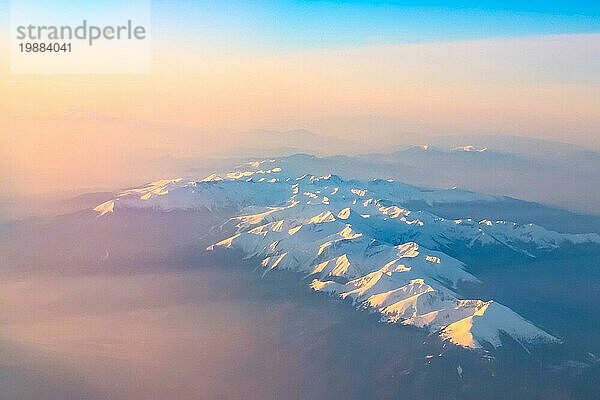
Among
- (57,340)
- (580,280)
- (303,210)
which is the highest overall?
(303,210)

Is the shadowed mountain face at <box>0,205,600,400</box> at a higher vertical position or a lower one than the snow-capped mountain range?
lower

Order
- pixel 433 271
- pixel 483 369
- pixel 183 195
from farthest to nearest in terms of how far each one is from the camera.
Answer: pixel 183 195 → pixel 433 271 → pixel 483 369

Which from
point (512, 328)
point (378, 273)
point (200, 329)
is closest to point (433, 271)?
point (378, 273)

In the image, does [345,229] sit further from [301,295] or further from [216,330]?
[216,330]

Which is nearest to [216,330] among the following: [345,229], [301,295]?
[301,295]

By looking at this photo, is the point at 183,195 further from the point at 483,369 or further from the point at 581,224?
the point at 581,224

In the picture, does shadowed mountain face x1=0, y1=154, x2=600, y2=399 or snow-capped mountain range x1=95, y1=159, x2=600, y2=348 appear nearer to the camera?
shadowed mountain face x1=0, y1=154, x2=600, y2=399

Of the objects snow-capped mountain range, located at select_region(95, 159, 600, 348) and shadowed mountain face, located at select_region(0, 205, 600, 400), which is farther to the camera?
snow-capped mountain range, located at select_region(95, 159, 600, 348)

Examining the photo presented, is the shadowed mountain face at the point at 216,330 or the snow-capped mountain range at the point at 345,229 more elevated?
the snow-capped mountain range at the point at 345,229
